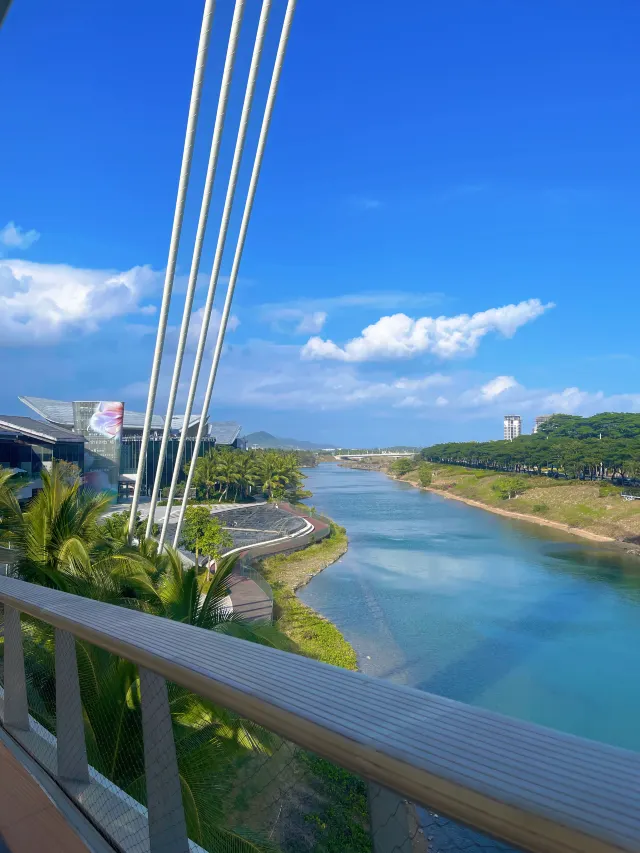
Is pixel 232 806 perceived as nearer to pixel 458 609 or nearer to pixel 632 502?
pixel 458 609

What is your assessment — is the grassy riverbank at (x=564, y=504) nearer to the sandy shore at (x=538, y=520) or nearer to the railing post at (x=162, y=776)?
the sandy shore at (x=538, y=520)

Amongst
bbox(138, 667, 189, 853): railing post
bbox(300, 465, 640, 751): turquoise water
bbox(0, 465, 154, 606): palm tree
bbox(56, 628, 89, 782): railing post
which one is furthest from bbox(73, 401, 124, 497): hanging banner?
bbox(138, 667, 189, 853): railing post

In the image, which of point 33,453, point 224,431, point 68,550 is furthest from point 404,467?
point 68,550

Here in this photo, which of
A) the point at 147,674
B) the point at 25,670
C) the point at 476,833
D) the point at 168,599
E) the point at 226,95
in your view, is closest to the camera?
the point at 476,833

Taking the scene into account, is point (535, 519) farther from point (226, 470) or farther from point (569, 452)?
point (226, 470)

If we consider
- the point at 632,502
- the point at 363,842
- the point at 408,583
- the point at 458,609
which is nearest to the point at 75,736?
the point at 363,842
